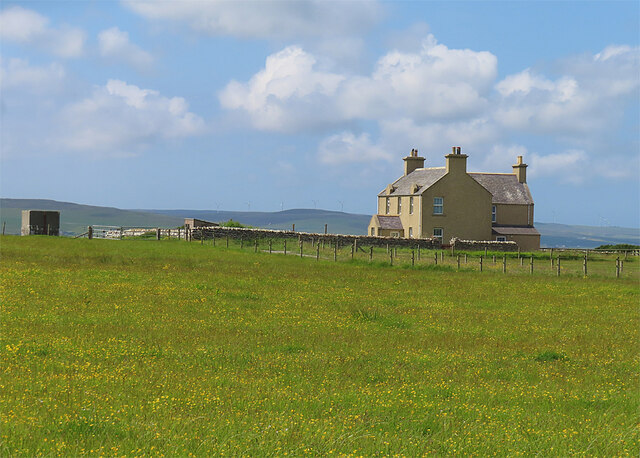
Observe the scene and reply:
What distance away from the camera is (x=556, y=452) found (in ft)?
34.0

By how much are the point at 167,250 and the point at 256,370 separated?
37.9 m

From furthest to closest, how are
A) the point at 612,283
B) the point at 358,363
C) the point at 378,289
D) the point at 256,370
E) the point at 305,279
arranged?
the point at 612,283 → the point at 305,279 → the point at 378,289 → the point at 358,363 → the point at 256,370

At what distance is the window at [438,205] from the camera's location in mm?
78875

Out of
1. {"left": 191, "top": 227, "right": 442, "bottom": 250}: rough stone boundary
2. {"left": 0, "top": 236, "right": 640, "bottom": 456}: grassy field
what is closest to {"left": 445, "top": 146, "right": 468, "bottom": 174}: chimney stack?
{"left": 191, "top": 227, "right": 442, "bottom": 250}: rough stone boundary

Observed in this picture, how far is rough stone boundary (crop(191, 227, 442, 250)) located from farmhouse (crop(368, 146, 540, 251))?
16.2 feet

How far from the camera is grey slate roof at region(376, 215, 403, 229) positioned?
82250 mm

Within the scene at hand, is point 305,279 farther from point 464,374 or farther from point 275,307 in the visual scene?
point 464,374

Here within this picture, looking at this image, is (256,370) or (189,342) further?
(189,342)

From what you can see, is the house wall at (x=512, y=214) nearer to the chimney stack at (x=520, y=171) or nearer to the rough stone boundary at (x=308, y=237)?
the chimney stack at (x=520, y=171)

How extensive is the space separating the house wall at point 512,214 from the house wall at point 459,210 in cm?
413

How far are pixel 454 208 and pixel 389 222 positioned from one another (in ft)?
27.1

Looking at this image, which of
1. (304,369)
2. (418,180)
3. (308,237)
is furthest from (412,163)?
(304,369)

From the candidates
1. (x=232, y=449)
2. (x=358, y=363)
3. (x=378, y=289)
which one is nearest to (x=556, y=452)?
(x=232, y=449)

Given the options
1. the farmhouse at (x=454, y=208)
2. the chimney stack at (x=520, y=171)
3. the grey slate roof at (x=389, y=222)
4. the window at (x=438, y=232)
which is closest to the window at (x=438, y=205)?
the farmhouse at (x=454, y=208)
